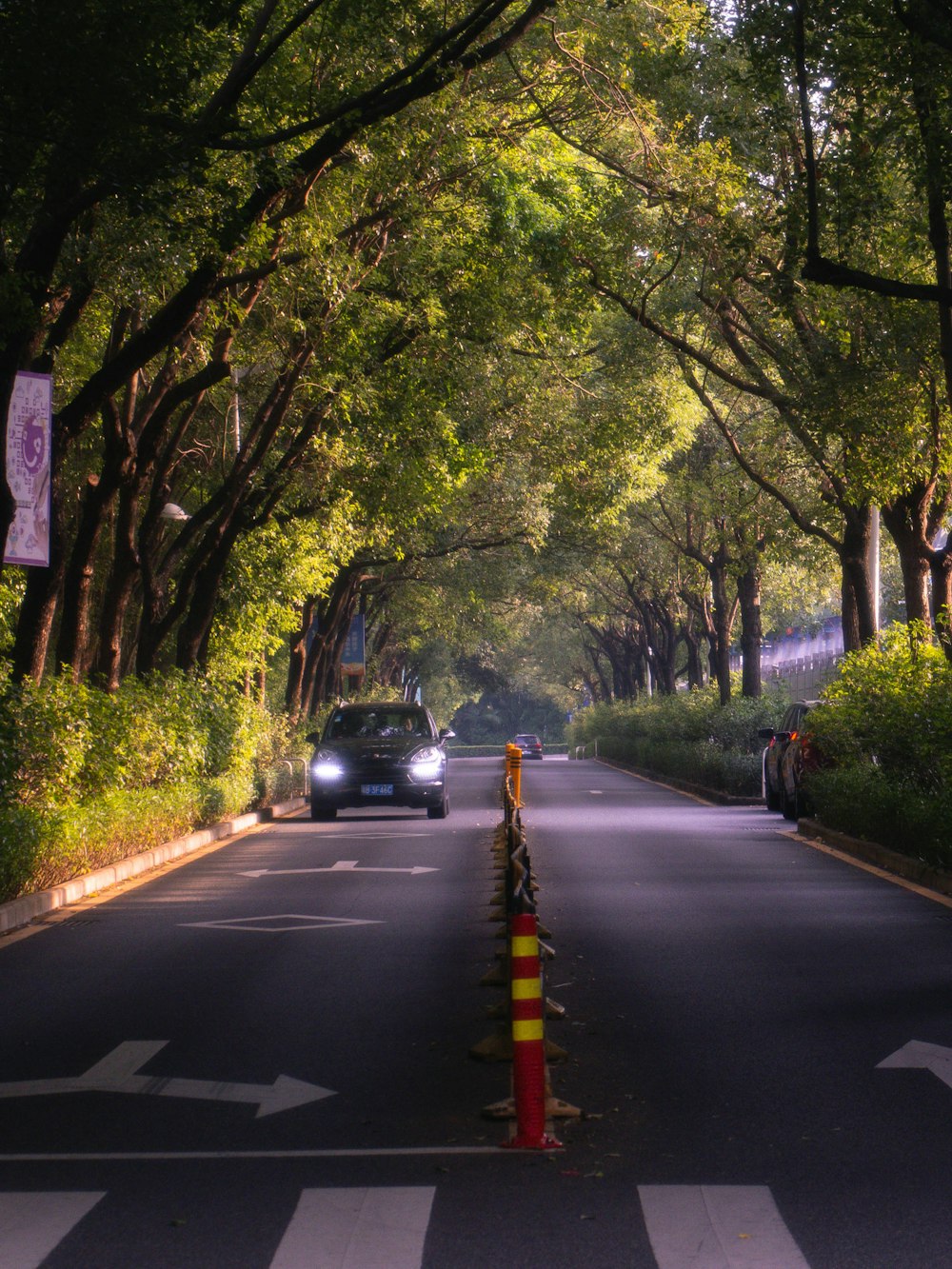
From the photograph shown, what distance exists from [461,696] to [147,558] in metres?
83.6

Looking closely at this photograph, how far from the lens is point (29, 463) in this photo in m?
14.9

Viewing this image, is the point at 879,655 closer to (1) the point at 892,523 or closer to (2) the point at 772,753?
(1) the point at 892,523

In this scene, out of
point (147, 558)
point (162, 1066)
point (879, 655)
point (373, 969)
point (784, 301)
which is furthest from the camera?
point (147, 558)

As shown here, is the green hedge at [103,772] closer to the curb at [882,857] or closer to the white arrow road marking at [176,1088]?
the white arrow road marking at [176,1088]

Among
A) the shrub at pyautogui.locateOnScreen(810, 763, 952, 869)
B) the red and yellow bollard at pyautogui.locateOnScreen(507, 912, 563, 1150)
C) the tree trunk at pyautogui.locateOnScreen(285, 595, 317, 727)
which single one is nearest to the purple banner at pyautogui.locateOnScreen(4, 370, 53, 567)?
the shrub at pyautogui.locateOnScreen(810, 763, 952, 869)

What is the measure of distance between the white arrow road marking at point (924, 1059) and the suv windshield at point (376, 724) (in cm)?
1986

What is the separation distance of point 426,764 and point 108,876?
10705 mm

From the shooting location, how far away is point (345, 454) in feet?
85.9

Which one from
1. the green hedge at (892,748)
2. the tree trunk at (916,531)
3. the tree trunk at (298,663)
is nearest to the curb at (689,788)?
the tree trunk at (298,663)

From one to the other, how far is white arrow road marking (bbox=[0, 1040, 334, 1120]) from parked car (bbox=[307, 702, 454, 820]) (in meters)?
18.7

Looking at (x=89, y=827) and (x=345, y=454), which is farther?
(x=345, y=454)

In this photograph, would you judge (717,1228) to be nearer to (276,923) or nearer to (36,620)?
(276,923)

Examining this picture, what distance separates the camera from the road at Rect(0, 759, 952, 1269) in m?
5.21

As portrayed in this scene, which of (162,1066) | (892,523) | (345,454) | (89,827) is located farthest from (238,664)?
(162,1066)
